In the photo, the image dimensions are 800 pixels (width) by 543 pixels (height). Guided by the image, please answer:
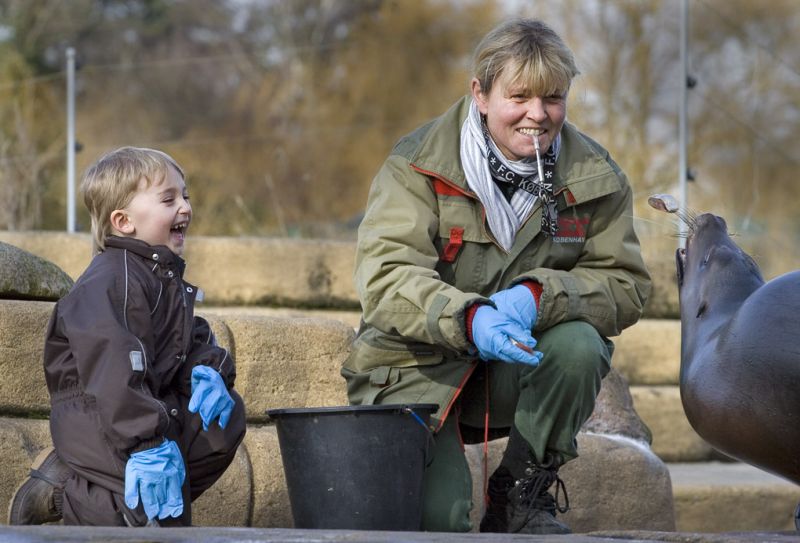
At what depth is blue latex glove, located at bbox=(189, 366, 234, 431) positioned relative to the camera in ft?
10.7

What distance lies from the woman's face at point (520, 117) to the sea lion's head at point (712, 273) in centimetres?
61

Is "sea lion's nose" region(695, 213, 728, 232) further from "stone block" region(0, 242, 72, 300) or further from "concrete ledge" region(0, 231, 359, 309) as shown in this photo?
"concrete ledge" region(0, 231, 359, 309)

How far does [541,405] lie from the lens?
347 cm

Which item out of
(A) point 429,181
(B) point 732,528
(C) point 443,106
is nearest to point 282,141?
(C) point 443,106

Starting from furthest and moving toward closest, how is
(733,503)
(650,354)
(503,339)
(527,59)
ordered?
(650,354) → (733,503) → (527,59) → (503,339)

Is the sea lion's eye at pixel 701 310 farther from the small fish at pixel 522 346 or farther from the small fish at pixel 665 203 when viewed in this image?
the small fish at pixel 522 346

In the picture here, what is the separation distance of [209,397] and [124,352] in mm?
283

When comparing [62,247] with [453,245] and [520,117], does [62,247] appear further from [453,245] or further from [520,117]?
[520,117]

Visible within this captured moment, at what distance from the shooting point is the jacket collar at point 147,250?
3.32m

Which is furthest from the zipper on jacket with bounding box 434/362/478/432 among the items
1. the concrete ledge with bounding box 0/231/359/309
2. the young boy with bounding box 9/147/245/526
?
the concrete ledge with bounding box 0/231/359/309

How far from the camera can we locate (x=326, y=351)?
4.31 meters

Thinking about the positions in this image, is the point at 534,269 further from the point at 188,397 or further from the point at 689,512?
Result: the point at 689,512

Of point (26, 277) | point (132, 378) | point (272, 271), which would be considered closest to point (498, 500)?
point (132, 378)

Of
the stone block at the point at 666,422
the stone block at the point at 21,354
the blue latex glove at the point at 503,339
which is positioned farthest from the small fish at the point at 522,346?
the stone block at the point at 666,422
